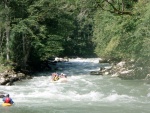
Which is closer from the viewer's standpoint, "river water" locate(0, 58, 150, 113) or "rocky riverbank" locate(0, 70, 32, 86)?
"river water" locate(0, 58, 150, 113)

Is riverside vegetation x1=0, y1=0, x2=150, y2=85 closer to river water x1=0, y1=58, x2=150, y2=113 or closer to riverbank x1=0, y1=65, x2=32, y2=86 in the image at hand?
riverbank x1=0, y1=65, x2=32, y2=86

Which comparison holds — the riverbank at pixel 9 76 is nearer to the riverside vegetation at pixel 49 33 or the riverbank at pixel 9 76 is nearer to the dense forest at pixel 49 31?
the riverside vegetation at pixel 49 33

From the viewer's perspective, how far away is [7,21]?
25.0m

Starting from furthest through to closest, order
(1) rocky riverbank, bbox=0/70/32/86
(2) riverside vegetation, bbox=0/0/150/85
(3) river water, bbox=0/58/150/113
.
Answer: (2) riverside vegetation, bbox=0/0/150/85, (1) rocky riverbank, bbox=0/70/32/86, (3) river water, bbox=0/58/150/113

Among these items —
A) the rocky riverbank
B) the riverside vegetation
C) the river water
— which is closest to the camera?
the river water

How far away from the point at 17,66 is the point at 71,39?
83.6ft

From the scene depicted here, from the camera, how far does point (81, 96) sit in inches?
643

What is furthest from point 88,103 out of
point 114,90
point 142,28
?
point 142,28

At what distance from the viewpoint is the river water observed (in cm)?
1347

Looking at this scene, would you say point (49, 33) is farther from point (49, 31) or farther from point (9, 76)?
point (9, 76)

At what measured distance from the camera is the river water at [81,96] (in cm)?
1347

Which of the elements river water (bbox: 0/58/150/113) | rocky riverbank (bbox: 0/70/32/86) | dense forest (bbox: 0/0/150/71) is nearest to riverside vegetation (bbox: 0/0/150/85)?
dense forest (bbox: 0/0/150/71)

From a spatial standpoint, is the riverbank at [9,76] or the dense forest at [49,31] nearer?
the riverbank at [9,76]

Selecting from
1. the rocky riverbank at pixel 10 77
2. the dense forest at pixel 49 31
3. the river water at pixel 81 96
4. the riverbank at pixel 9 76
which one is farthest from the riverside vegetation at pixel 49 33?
the river water at pixel 81 96
